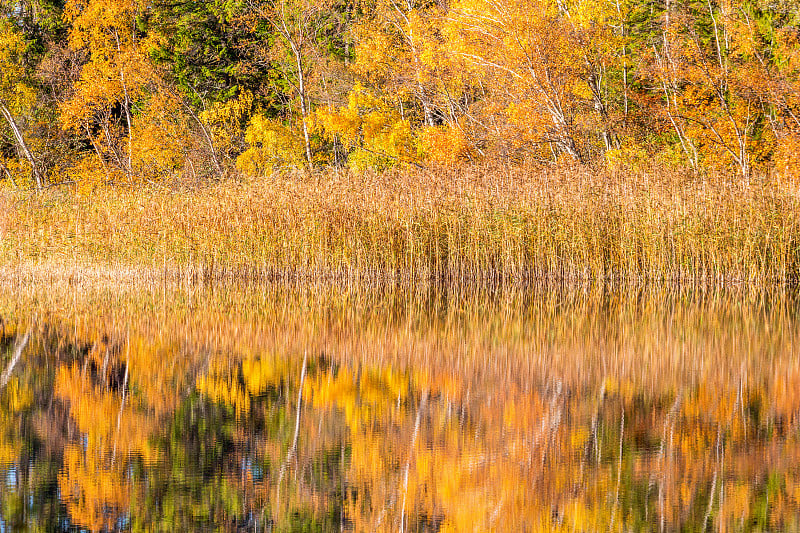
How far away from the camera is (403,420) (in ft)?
17.9

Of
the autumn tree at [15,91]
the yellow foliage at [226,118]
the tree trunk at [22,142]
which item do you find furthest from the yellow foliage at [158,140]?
the autumn tree at [15,91]

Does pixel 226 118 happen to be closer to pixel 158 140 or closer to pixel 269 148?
pixel 158 140

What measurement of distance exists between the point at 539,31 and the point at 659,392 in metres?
12.9

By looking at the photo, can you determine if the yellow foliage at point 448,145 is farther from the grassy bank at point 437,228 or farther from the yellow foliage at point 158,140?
the yellow foliage at point 158,140

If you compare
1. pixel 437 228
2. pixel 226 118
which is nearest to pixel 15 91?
pixel 226 118

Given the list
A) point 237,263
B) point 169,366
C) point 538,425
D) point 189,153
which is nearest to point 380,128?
point 189,153

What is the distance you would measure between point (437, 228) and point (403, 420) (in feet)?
25.3

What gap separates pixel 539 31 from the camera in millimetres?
18250

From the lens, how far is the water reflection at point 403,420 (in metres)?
3.97

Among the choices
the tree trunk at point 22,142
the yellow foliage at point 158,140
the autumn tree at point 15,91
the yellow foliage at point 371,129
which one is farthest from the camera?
the autumn tree at point 15,91

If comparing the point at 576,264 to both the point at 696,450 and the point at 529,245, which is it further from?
the point at 696,450

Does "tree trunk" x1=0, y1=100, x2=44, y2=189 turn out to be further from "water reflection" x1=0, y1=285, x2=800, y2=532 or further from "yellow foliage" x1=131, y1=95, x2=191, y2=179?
"water reflection" x1=0, y1=285, x2=800, y2=532

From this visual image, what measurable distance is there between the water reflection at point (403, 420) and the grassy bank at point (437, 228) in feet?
7.60

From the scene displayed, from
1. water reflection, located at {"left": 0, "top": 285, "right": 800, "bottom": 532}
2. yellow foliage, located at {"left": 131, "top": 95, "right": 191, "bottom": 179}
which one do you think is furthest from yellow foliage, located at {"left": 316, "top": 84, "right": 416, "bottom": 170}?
water reflection, located at {"left": 0, "top": 285, "right": 800, "bottom": 532}
